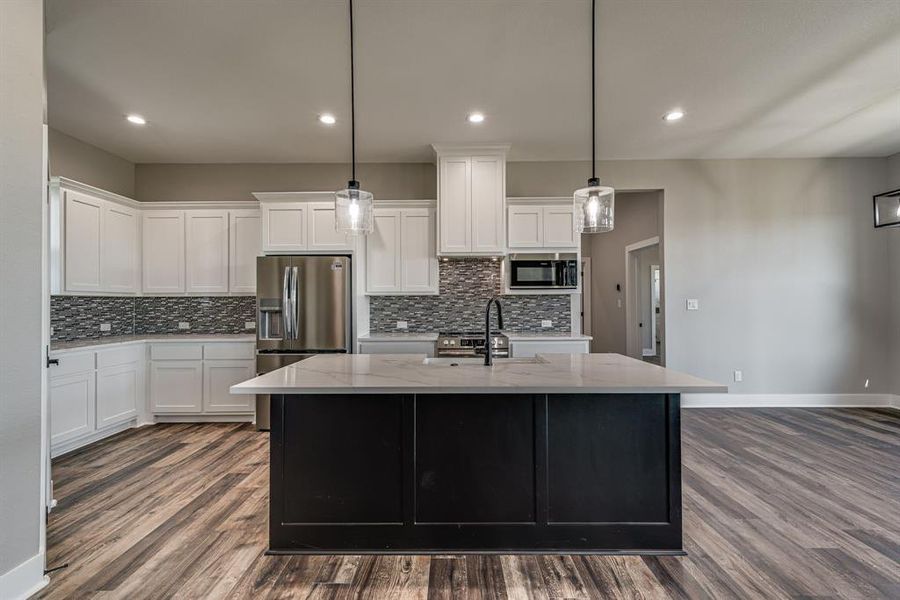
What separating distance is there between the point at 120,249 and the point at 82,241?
0.43 m

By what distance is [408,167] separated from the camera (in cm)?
497

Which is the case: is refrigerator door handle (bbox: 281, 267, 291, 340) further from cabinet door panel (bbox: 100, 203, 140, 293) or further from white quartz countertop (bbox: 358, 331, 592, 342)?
cabinet door panel (bbox: 100, 203, 140, 293)

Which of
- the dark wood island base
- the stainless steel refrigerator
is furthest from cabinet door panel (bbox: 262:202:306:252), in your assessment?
the dark wood island base

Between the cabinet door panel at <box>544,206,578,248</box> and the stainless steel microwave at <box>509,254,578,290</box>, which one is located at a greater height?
the cabinet door panel at <box>544,206,578,248</box>

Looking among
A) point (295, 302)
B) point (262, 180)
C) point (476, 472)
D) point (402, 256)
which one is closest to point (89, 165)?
point (262, 180)

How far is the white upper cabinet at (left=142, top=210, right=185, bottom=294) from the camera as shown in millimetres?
4625

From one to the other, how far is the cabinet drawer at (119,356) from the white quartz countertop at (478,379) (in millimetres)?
2519

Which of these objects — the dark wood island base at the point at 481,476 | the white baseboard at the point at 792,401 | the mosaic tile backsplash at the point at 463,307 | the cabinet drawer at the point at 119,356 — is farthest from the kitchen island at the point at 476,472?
the white baseboard at the point at 792,401

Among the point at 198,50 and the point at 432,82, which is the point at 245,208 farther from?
the point at 432,82

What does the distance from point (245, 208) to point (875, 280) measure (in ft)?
23.2

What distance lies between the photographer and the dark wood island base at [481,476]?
2078mm

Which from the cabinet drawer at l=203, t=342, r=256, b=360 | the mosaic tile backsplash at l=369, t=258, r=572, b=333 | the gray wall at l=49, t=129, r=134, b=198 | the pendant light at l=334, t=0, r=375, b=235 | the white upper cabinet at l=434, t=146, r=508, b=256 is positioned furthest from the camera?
the mosaic tile backsplash at l=369, t=258, r=572, b=333

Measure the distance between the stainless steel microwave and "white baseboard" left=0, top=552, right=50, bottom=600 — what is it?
3899 mm

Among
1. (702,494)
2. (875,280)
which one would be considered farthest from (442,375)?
(875,280)
